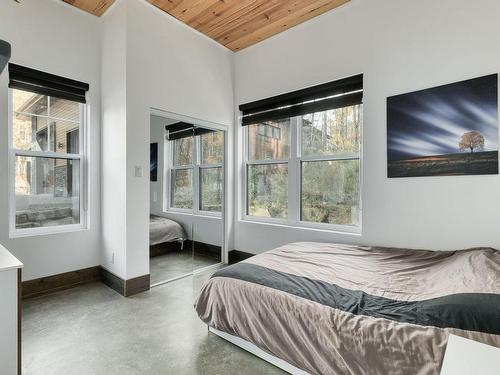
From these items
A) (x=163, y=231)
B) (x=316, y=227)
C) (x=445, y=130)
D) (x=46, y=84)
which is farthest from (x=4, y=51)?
(x=445, y=130)

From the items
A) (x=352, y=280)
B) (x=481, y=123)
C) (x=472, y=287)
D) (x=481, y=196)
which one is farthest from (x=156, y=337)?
(x=481, y=123)

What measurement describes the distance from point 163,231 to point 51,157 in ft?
4.96

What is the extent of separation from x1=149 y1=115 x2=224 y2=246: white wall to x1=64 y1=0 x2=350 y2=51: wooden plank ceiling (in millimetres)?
1285

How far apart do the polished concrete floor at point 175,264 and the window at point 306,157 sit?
98 centimetres

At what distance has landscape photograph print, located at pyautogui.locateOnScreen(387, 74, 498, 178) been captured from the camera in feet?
7.27

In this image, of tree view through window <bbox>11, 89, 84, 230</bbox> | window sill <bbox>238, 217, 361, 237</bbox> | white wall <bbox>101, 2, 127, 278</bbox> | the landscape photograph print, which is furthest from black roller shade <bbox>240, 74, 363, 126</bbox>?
tree view through window <bbox>11, 89, 84, 230</bbox>

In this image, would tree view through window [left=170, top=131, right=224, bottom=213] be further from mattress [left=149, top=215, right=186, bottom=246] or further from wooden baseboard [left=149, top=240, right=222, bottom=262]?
wooden baseboard [left=149, top=240, right=222, bottom=262]

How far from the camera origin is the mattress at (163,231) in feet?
10.2

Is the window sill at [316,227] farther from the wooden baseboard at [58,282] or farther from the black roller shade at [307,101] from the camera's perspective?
the wooden baseboard at [58,282]

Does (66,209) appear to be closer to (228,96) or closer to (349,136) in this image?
(228,96)

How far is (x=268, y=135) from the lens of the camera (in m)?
3.81

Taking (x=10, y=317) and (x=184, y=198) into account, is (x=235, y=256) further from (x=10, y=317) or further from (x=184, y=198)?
(x=10, y=317)

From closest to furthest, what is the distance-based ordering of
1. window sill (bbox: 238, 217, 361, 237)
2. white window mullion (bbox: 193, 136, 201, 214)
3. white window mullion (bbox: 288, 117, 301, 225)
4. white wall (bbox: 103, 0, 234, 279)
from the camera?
1. white wall (bbox: 103, 0, 234, 279)
2. window sill (bbox: 238, 217, 361, 237)
3. white window mullion (bbox: 288, 117, 301, 225)
4. white window mullion (bbox: 193, 136, 201, 214)

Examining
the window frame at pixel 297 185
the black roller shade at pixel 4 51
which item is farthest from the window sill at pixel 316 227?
the black roller shade at pixel 4 51
